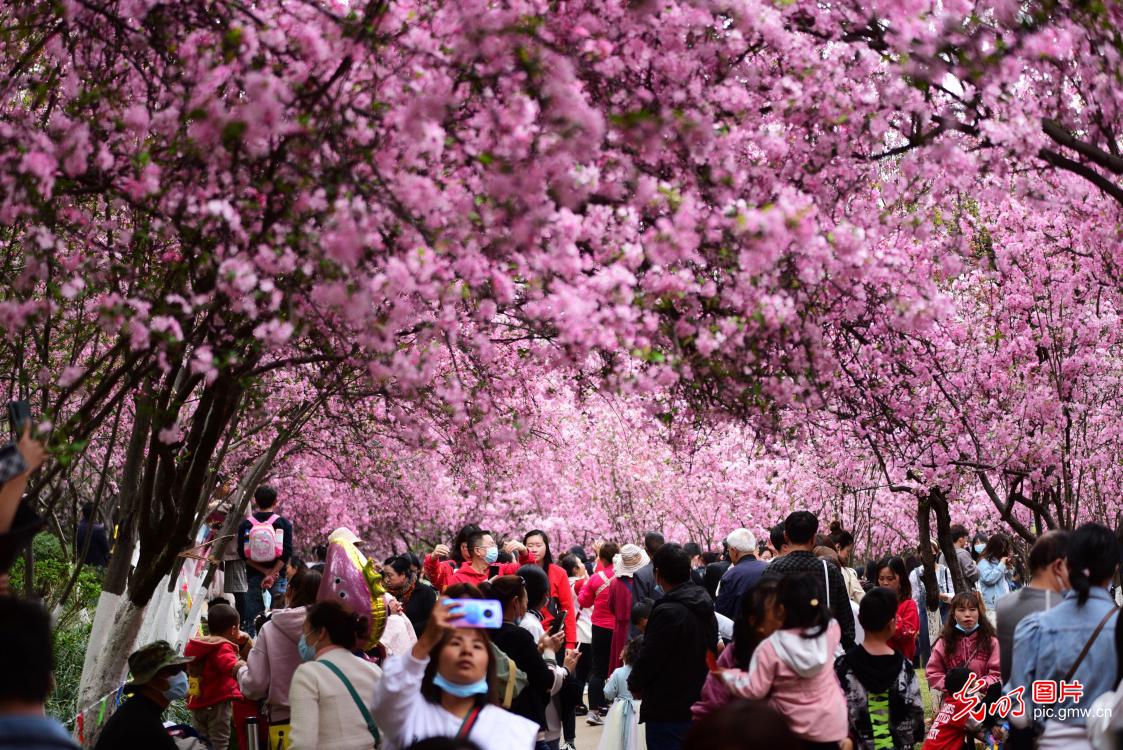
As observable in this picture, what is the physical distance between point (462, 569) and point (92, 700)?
326 cm

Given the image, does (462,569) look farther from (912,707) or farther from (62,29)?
(62,29)

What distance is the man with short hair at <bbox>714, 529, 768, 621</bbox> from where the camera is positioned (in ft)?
31.6

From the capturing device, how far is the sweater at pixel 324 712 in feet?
19.7

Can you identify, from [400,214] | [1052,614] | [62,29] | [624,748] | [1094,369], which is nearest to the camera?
[400,214]

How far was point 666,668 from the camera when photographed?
7.88 metres

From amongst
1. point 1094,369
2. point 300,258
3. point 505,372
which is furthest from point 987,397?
point 300,258

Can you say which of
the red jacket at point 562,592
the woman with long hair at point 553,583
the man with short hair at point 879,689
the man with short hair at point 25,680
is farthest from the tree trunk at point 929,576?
the man with short hair at point 25,680

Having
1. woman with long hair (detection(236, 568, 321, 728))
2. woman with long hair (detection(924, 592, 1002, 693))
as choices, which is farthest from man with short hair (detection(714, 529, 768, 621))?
woman with long hair (detection(236, 568, 321, 728))

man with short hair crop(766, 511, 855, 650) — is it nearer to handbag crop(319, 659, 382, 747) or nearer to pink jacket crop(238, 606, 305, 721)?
pink jacket crop(238, 606, 305, 721)

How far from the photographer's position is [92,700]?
364 inches

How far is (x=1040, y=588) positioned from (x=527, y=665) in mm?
2838

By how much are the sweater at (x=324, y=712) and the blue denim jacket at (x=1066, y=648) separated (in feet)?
9.42

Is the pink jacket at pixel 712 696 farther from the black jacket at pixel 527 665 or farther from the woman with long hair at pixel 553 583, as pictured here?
the woman with long hair at pixel 553 583

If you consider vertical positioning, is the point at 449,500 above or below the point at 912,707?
above
